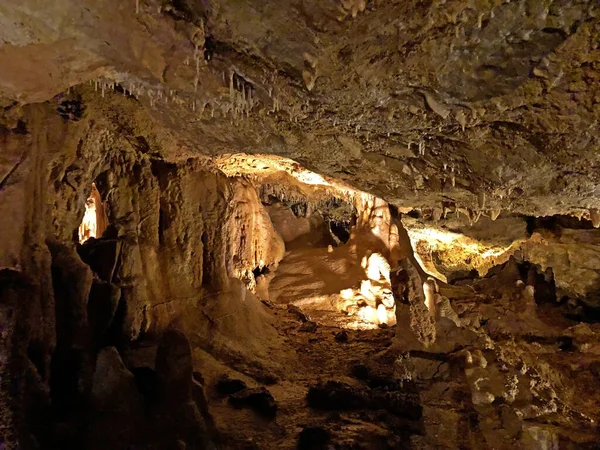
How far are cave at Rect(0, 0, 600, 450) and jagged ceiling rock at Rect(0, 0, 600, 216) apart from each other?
3cm

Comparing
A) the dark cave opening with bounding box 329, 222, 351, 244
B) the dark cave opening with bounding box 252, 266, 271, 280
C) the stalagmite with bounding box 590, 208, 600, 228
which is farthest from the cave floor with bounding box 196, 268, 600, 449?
the dark cave opening with bounding box 329, 222, 351, 244

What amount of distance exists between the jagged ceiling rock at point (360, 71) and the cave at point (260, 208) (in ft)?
0.09

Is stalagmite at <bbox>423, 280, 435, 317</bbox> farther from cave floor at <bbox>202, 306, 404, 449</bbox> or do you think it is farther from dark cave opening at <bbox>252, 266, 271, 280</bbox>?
dark cave opening at <bbox>252, 266, 271, 280</bbox>

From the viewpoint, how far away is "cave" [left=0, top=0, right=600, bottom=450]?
446 centimetres

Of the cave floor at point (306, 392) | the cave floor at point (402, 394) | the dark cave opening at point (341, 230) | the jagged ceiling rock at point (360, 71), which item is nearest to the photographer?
the jagged ceiling rock at point (360, 71)

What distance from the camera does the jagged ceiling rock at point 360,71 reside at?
4.12 meters

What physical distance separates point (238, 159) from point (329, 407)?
5367 millimetres

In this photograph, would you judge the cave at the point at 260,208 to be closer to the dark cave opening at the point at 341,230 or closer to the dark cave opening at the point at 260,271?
the dark cave opening at the point at 260,271

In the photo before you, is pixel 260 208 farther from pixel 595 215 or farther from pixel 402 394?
pixel 595 215

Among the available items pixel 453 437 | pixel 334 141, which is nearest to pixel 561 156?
pixel 334 141

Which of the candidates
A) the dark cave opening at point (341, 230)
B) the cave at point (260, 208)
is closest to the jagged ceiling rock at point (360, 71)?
the cave at point (260, 208)

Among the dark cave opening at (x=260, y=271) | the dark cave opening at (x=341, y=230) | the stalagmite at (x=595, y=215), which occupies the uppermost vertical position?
the dark cave opening at (x=341, y=230)

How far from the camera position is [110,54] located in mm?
5121

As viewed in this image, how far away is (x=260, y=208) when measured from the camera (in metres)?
12.2
